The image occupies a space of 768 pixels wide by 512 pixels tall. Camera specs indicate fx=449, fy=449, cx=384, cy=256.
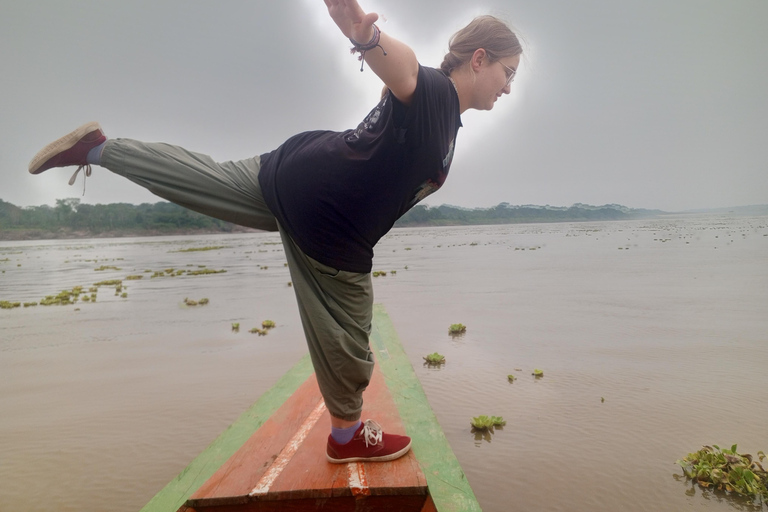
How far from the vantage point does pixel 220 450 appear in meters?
2.48

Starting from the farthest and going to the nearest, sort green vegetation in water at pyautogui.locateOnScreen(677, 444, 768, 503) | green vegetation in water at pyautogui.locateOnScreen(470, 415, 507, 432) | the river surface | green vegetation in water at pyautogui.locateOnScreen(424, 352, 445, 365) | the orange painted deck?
1. green vegetation in water at pyautogui.locateOnScreen(424, 352, 445, 365)
2. green vegetation in water at pyautogui.locateOnScreen(470, 415, 507, 432)
3. the river surface
4. green vegetation in water at pyautogui.locateOnScreen(677, 444, 768, 503)
5. the orange painted deck

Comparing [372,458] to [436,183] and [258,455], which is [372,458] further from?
[436,183]

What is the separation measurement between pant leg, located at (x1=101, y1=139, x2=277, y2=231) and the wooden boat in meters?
1.16

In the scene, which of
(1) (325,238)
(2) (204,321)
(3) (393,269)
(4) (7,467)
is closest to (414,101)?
(1) (325,238)

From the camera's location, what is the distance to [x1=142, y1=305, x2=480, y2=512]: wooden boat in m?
1.84

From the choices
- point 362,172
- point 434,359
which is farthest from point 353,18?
point 434,359

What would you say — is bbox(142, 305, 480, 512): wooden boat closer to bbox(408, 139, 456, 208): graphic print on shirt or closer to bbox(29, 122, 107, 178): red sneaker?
bbox(408, 139, 456, 208): graphic print on shirt

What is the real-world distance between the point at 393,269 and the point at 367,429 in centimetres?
1446

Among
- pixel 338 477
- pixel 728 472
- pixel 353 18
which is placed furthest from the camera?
pixel 728 472

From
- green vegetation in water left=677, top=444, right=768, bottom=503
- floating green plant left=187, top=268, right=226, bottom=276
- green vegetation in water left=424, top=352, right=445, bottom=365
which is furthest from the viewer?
floating green plant left=187, top=268, right=226, bottom=276

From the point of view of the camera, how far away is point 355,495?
6.04ft

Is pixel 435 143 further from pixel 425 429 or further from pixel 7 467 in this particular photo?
pixel 7 467

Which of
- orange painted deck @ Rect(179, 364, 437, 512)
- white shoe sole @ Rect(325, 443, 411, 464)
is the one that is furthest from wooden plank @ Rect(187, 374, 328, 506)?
white shoe sole @ Rect(325, 443, 411, 464)

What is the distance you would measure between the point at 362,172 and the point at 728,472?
2963 millimetres
